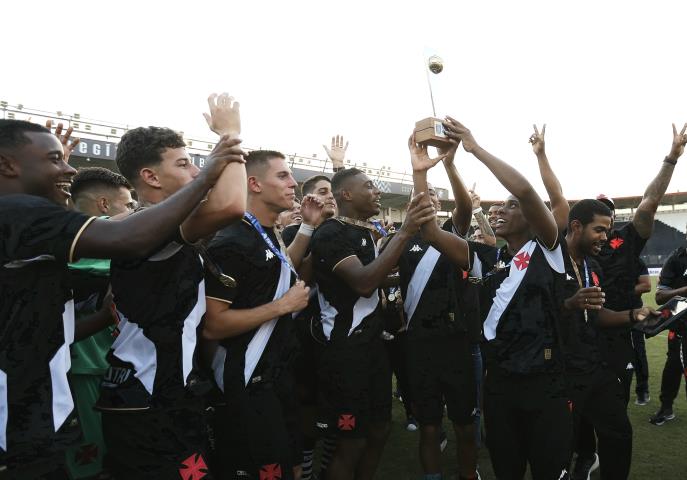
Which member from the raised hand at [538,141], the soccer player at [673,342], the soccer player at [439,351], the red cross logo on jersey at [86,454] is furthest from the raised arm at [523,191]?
the soccer player at [673,342]

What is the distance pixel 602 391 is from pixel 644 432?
236 centimetres

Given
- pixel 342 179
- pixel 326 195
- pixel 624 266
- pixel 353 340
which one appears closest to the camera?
pixel 353 340

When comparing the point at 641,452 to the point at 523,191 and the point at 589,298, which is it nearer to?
the point at 589,298

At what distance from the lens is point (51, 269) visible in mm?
1824

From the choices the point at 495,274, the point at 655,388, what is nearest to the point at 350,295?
Answer: the point at 495,274

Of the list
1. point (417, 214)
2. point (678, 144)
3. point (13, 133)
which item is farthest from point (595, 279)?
point (13, 133)

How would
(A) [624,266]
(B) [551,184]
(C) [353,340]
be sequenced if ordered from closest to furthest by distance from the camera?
(C) [353,340]
(B) [551,184]
(A) [624,266]

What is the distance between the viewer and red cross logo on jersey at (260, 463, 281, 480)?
243cm

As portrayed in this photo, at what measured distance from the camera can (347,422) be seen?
3.31m

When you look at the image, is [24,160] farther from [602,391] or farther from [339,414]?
[602,391]

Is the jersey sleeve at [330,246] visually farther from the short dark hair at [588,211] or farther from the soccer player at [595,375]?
the short dark hair at [588,211]

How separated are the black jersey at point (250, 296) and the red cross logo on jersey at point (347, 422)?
0.78 m

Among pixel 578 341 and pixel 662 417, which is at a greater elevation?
pixel 578 341

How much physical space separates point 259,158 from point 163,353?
4.88ft
